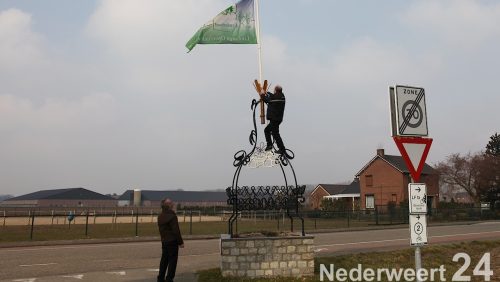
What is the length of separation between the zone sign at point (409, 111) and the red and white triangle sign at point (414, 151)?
7 centimetres

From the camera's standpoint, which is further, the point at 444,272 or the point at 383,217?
the point at 383,217

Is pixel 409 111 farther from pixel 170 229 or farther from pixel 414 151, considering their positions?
pixel 170 229

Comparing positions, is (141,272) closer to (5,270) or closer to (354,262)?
(5,270)

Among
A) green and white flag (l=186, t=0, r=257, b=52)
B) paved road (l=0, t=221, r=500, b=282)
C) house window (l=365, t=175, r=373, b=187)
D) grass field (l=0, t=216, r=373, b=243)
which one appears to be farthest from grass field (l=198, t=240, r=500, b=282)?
house window (l=365, t=175, r=373, b=187)

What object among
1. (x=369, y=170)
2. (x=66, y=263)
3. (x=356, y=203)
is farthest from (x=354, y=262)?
(x=356, y=203)

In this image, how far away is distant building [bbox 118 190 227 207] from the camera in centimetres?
13038

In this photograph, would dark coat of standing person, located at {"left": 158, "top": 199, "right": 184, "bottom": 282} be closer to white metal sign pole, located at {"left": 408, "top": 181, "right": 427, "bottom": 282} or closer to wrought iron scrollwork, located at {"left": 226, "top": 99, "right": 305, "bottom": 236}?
wrought iron scrollwork, located at {"left": 226, "top": 99, "right": 305, "bottom": 236}

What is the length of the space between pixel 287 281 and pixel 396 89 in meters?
5.11

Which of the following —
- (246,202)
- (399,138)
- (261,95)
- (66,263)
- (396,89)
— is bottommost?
(66,263)

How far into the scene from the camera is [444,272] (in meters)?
10.8

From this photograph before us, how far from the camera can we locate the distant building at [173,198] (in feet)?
428

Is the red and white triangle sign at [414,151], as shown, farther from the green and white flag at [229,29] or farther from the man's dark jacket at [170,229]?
the green and white flag at [229,29]

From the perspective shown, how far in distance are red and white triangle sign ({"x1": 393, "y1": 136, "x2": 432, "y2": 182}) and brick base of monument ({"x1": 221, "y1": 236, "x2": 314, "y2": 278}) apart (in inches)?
183

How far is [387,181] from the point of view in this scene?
189ft
